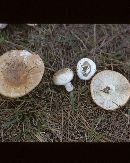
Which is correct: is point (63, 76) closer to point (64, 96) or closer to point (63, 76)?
point (63, 76)

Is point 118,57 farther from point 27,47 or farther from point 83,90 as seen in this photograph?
point 27,47

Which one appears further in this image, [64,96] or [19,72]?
[64,96]

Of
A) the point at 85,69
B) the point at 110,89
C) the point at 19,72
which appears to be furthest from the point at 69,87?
the point at 19,72

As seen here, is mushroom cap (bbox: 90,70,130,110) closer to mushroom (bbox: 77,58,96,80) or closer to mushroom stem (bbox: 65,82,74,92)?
mushroom (bbox: 77,58,96,80)

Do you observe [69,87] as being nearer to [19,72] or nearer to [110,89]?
[110,89]

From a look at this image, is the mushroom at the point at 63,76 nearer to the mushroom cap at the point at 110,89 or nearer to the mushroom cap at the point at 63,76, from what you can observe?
the mushroom cap at the point at 63,76

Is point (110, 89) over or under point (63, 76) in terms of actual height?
under
